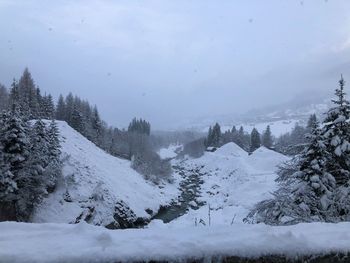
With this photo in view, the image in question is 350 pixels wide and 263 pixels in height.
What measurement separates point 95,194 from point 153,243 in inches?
1519

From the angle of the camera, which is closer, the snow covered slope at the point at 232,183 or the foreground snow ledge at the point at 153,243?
the foreground snow ledge at the point at 153,243

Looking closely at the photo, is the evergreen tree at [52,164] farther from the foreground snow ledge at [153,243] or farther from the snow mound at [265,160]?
the snow mound at [265,160]

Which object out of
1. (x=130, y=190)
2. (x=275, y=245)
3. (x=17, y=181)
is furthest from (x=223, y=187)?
(x=275, y=245)

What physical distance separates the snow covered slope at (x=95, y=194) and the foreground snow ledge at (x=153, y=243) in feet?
101

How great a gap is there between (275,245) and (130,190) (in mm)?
47362

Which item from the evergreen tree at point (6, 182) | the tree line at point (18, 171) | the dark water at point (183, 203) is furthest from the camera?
the dark water at point (183, 203)

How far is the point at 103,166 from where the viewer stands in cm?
5497

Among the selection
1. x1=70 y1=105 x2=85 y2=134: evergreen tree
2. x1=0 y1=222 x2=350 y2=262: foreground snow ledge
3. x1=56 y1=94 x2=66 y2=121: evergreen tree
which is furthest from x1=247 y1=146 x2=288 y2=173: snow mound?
x1=0 y1=222 x2=350 y2=262: foreground snow ledge

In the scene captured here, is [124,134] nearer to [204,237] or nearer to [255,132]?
[255,132]

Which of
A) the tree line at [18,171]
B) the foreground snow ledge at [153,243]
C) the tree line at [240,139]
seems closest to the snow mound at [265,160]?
the tree line at [240,139]

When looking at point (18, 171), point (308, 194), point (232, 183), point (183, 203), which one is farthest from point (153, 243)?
point (232, 183)

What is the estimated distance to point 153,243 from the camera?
3.78 m

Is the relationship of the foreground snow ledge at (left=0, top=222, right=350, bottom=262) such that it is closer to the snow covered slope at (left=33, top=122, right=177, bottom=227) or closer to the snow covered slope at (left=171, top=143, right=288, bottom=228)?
the snow covered slope at (left=171, top=143, right=288, bottom=228)

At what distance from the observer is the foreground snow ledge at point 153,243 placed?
11.5 ft
